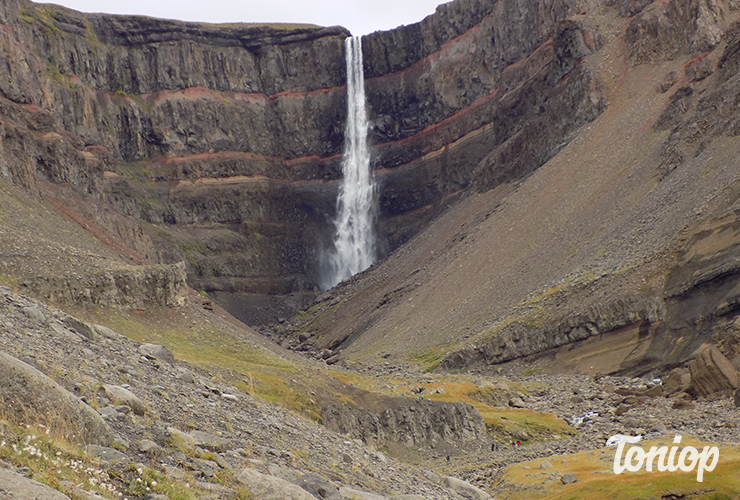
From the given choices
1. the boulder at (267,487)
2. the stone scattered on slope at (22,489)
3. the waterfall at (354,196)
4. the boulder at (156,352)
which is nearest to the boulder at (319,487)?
the boulder at (267,487)

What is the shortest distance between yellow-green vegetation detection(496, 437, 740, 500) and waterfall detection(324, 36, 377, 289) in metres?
88.0

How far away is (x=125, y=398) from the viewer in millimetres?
15062

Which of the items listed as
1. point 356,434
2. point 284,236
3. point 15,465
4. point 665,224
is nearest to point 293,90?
point 284,236

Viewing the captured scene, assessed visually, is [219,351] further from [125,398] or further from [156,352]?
[125,398]

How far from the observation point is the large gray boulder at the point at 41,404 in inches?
437

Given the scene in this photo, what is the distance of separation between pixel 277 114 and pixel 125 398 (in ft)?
376

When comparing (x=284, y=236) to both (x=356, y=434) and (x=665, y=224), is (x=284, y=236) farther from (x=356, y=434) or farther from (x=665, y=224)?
(x=356, y=434)

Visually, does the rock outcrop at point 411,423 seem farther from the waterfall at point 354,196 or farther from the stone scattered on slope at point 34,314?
the waterfall at point 354,196

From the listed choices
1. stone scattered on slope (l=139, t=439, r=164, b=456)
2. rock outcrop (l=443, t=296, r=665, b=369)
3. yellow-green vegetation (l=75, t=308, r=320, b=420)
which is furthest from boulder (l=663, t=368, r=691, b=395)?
stone scattered on slope (l=139, t=439, r=164, b=456)

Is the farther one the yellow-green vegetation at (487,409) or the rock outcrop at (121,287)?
the rock outcrop at (121,287)

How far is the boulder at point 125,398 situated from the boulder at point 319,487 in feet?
11.7

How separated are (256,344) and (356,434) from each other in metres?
14.3

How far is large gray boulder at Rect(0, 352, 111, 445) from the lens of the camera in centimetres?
1110

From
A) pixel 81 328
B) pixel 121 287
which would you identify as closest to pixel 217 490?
pixel 81 328
